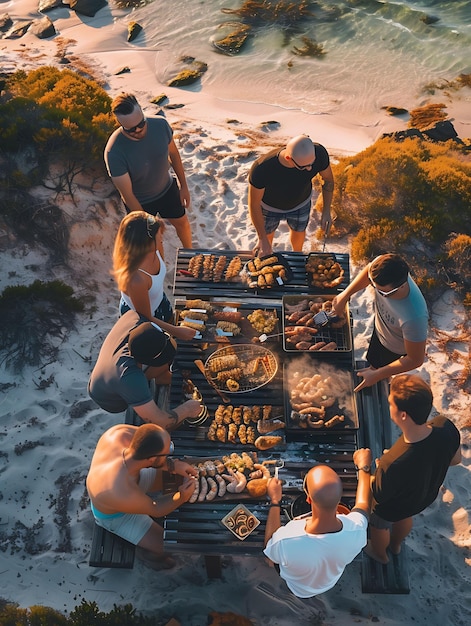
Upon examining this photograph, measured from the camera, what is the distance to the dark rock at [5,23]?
51.5 feet

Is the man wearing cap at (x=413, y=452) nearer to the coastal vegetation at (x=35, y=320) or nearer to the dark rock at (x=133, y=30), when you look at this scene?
the coastal vegetation at (x=35, y=320)

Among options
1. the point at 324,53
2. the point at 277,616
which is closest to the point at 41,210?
the point at 277,616

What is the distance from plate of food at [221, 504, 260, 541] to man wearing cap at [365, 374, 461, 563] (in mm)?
1008

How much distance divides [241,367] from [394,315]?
1530 mm

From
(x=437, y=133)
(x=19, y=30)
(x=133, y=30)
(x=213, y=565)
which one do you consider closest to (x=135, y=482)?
(x=213, y=565)

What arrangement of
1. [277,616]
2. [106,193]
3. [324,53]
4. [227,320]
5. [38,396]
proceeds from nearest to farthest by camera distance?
1. [277,616]
2. [227,320]
3. [38,396]
4. [106,193]
5. [324,53]

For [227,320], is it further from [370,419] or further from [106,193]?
[106,193]

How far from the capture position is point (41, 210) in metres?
7.43

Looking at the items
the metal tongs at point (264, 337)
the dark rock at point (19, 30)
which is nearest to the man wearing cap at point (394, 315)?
the metal tongs at point (264, 337)

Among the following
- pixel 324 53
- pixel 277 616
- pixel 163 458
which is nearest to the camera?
pixel 163 458

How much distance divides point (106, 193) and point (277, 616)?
6.69m

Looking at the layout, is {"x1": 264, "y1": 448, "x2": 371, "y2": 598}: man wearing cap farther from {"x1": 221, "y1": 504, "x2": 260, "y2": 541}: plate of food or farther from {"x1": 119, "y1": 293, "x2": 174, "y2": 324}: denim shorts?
{"x1": 119, "y1": 293, "x2": 174, "y2": 324}: denim shorts

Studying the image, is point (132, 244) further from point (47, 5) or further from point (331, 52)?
point (47, 5)

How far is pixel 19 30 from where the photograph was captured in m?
15.5
